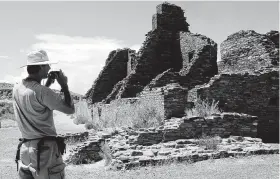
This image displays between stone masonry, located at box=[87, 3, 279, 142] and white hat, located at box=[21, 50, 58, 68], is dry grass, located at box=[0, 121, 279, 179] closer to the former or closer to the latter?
stone masonry, located at box=[87, 3, 279, 142]

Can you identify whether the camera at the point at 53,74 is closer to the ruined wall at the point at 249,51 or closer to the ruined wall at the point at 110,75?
the ruined wall at the point at 249,51

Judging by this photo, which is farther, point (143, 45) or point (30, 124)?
point (143, 45)

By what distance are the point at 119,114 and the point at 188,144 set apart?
237 inches

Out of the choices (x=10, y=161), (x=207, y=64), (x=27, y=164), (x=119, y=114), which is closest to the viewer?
(x=27, y=164)

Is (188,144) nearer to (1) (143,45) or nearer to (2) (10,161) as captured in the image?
(2) (10,161)

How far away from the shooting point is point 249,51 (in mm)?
15078

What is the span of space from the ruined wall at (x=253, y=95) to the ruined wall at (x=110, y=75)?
12.1 meters

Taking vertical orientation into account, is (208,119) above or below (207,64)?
below

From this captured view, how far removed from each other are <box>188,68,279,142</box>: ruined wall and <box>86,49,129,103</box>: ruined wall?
39.6 ft

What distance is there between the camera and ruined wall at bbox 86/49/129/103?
2311 centimetres

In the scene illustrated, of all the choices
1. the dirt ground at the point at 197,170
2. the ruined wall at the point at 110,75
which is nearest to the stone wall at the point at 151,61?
the ruined wall at the point at 110,75

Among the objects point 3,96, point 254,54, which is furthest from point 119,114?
point 3,96

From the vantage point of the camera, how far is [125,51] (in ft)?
76.8

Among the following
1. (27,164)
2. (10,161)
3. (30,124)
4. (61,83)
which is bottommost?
(10,161)
